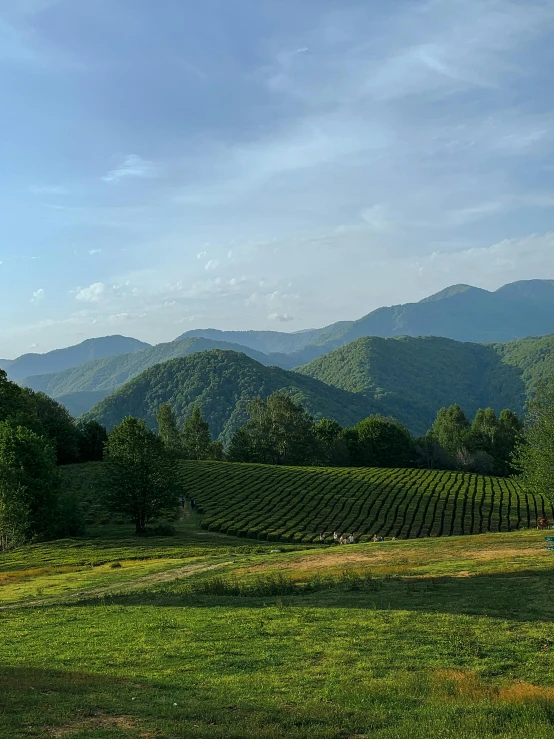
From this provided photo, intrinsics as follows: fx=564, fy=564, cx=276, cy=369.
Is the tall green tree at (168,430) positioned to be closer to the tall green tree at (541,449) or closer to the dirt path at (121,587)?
the tall green tree at (541,449)

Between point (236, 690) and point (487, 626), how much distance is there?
781cm

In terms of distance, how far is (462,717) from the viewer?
30.7 ft

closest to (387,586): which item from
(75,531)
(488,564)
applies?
(488,564)

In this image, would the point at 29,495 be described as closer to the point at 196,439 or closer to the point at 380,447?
the point at 196,439

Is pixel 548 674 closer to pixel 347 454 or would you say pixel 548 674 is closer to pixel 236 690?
pixel 236 690

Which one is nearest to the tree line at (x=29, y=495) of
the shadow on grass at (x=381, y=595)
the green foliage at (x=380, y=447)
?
the shadow on grass at (x=381, y=595)

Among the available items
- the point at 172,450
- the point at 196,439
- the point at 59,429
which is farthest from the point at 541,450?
the point at 196,439

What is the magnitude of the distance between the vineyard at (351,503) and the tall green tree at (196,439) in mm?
40337

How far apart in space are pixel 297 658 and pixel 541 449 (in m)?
38.9

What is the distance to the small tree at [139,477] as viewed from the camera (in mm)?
56094

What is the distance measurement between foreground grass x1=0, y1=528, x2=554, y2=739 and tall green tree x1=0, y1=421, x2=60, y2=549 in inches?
1158

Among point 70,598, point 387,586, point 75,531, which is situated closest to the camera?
point 387,586

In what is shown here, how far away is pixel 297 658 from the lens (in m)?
13.8

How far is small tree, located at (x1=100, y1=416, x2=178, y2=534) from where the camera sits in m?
56.1
